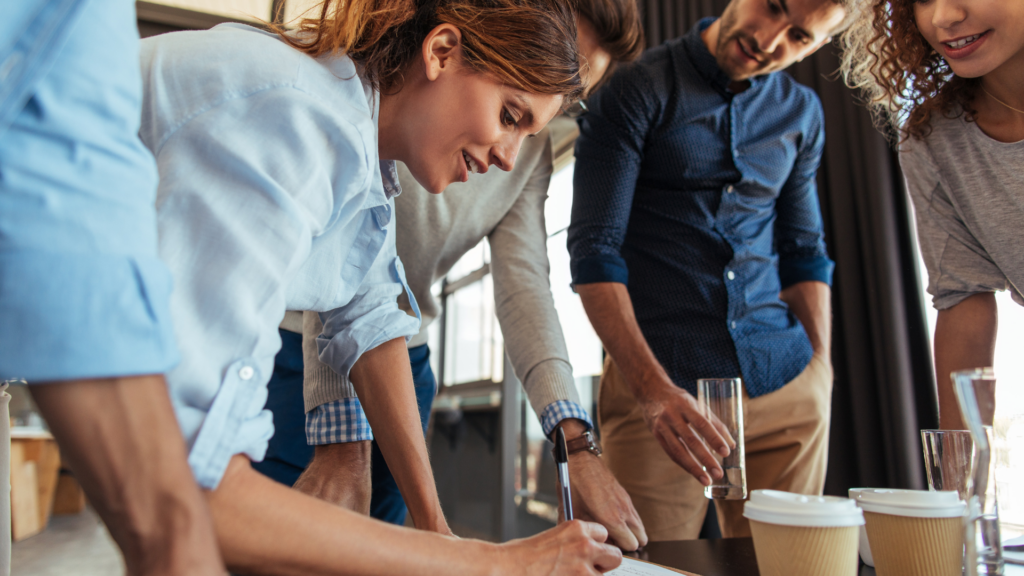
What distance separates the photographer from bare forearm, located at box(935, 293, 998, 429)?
1.28 metres

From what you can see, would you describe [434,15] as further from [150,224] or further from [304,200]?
[150,224]

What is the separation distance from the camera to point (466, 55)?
0.90 metres

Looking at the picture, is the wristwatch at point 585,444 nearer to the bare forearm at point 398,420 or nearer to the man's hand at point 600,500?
the man's hand at point 600,500

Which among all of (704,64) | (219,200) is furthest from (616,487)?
(704,64)

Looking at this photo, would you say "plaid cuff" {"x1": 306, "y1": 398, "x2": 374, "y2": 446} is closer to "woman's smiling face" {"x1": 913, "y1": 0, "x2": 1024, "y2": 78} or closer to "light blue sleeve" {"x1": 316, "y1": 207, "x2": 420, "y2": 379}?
"light blue sleeve" {"x1": 316, "y1": 207, "x2": 420, "y2": 379}

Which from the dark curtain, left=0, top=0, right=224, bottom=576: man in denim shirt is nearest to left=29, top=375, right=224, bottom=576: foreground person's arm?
left=0, top=0, right=224, bottom=576: man in denim shirt

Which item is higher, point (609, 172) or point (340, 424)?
point (609, 172)

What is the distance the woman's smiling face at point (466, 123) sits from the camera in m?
0.91

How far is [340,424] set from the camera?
3.73 ft

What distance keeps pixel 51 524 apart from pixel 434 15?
7101 millimetres

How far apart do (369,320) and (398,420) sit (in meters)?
0.16

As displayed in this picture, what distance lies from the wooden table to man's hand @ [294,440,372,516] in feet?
1.46

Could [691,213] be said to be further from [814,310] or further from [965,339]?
[965,339]

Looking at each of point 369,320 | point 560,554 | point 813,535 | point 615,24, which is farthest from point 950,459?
point 615,24
